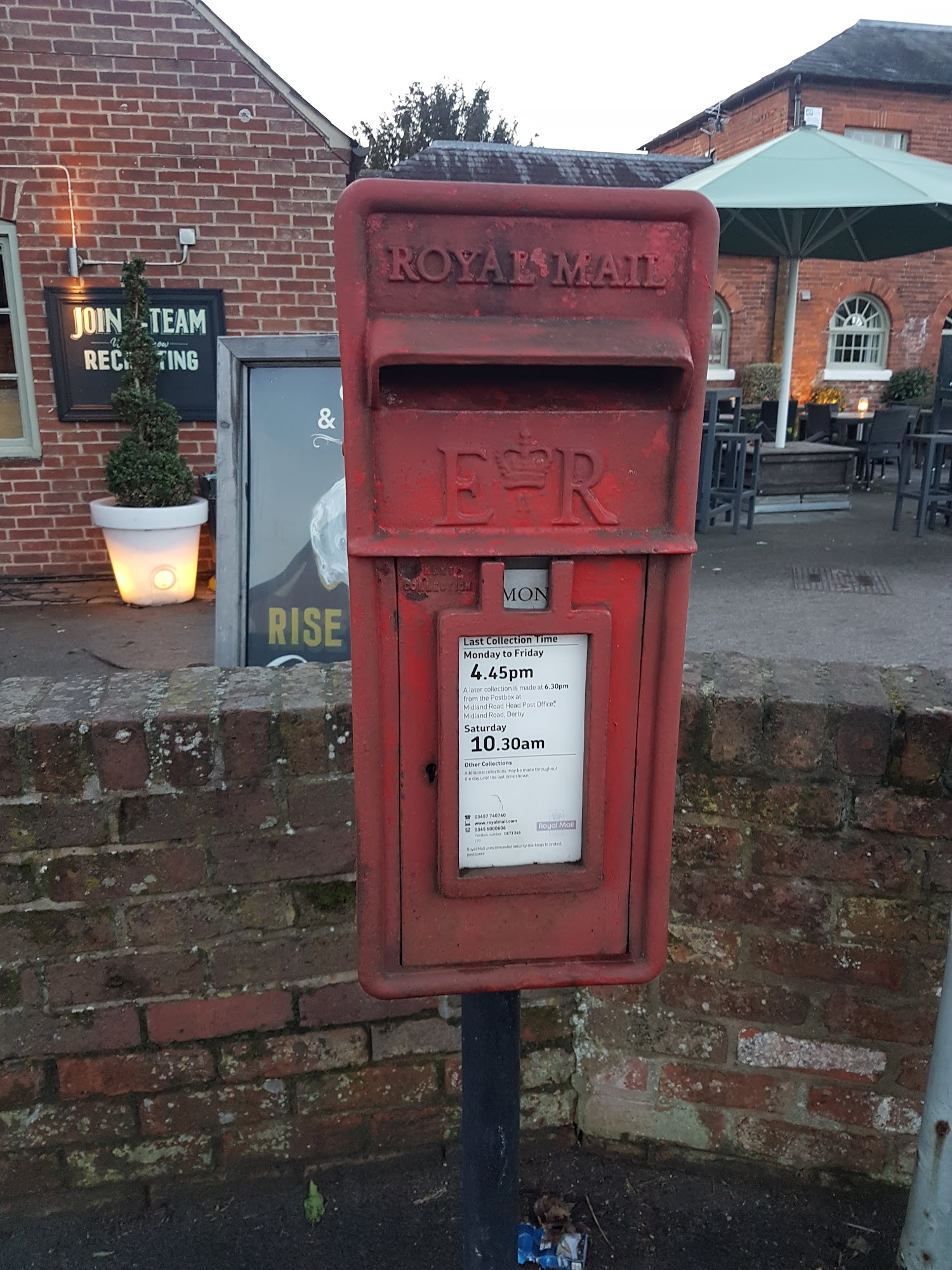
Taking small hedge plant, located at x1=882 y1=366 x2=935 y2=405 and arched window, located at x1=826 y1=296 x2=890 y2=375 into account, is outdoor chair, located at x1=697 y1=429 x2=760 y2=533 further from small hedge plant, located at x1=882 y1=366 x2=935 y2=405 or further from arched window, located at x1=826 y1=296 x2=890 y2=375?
arched window, located at x1=826 y1=296 x2=890 y2=375

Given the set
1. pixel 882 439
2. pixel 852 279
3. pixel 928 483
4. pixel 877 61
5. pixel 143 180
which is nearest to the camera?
pixel 143 180

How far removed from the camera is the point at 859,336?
59.5ft

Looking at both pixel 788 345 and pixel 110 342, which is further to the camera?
pixel 788 345

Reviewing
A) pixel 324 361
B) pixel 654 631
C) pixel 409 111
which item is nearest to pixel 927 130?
pixel 409 111

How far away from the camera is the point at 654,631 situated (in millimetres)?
1282

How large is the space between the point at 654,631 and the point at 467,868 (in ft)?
1.44

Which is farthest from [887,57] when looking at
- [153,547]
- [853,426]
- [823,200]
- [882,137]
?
[153,547]

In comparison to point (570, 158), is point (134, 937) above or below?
below

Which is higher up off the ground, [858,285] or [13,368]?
[858,285]

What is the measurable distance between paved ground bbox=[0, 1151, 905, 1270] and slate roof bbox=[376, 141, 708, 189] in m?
14.8

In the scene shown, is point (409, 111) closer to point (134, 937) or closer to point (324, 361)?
point (324, 361)

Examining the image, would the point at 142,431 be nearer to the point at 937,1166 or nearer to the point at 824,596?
the point at 824,596

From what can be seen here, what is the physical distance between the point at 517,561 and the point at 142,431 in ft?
18.4

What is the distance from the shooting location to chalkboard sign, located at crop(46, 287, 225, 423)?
6418mm
